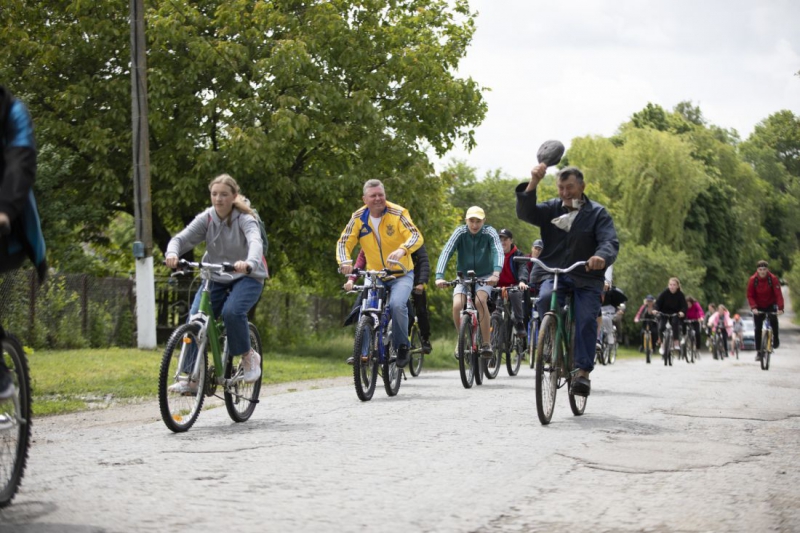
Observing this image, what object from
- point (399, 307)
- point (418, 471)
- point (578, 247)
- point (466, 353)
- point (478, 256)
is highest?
point (478, 256)

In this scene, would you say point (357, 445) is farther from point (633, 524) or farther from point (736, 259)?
point (736, 259)

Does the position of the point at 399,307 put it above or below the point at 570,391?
above

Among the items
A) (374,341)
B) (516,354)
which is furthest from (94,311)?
(374,341)

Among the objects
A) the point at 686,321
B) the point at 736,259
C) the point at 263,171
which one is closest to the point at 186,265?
the point at 263,171

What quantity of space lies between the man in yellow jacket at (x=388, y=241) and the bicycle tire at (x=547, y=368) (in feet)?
7.99

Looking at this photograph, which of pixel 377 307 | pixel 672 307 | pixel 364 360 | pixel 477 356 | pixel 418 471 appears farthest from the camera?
pixel 672 307

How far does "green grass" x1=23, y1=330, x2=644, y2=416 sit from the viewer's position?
11.3 m

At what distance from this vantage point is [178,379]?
7.46 metres

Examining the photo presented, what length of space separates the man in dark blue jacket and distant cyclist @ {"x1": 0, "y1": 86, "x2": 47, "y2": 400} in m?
4.64

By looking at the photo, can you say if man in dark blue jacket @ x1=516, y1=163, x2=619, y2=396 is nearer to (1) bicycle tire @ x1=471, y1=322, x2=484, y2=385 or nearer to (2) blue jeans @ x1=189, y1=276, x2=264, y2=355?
(2) blue jeans @ x1=189, y1=276, x2=264, y2=355

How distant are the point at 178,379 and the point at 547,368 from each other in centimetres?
276

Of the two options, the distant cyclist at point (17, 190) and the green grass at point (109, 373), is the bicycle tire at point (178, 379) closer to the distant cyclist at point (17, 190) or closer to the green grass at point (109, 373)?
the distant cyclist at point (17, 190)

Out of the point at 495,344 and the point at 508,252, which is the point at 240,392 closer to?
the point at 495,344

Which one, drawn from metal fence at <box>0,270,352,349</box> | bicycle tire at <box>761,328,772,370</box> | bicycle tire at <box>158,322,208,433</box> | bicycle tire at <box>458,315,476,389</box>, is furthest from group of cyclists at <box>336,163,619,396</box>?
bicycle tire at <box>761,328,772,370</box>
